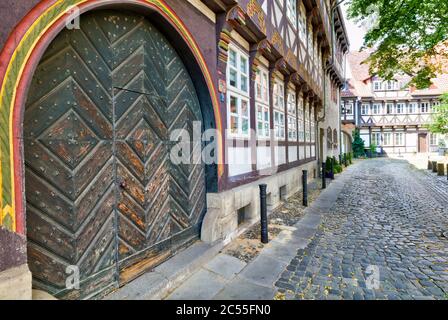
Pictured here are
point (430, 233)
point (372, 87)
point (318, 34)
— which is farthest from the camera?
point (372, 87)

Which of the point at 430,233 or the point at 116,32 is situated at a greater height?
the point at 116,32

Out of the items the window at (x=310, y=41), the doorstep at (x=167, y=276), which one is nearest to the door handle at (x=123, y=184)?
the doorstep at (x=167, y=276)

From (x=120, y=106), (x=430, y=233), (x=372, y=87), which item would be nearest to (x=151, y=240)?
(x=120, y=106)

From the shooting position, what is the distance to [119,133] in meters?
2.98

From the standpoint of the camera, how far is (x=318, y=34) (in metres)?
12.8

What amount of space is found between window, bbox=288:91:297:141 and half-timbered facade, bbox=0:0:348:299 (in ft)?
12.3

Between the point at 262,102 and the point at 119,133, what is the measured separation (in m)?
4.47

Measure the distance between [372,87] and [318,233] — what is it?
3127 centimetres

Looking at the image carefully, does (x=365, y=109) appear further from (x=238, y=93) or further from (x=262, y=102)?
(x=238, y=93)

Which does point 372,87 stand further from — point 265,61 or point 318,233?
point 318,233

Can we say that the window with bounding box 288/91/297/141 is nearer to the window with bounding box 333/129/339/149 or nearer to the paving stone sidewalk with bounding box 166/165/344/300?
the paving stone sidewalk with bounding box 166/165/344/300

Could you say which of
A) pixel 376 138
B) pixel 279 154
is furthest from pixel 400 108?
pixel 279 154

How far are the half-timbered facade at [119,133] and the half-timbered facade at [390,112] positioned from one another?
29181 millimetres

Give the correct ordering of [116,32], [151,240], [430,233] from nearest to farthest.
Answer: [116,32], [151,240], [430,233]
